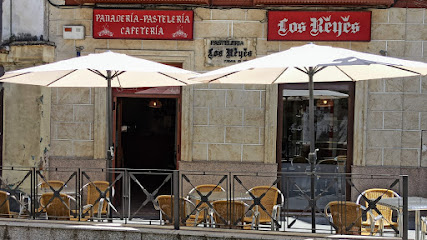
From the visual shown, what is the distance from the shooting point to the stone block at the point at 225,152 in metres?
10.0

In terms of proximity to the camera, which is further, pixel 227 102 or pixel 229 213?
pixel 227 102

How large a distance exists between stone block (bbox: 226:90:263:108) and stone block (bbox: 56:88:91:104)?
8.83ft

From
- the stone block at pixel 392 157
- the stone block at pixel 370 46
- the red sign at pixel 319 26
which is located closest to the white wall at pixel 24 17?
the red sign at pixel 319 26

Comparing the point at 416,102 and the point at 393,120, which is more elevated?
the point at 416,102

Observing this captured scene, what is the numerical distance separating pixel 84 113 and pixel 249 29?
11.5 feet

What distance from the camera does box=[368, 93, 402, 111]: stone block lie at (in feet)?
32.1

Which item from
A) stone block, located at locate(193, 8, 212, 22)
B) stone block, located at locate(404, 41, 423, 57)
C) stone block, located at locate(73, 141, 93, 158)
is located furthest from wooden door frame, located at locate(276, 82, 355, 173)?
stone block, located at locate(73, 141, 93, 158)

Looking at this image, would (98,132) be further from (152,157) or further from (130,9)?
(152,157)

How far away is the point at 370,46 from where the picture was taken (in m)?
9.82

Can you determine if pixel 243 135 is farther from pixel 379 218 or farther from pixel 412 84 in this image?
pixel 379 218

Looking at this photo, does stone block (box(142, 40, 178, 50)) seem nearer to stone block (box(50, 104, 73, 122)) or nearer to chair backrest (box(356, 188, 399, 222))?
stone block (box(50, 104, 73, 122))

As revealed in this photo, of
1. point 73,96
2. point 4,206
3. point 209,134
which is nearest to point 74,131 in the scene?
point 73,96

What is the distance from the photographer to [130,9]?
10.1 meters

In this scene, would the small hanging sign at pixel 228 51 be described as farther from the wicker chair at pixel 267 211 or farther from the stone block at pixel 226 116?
the wicker chair at pixel 267 211
